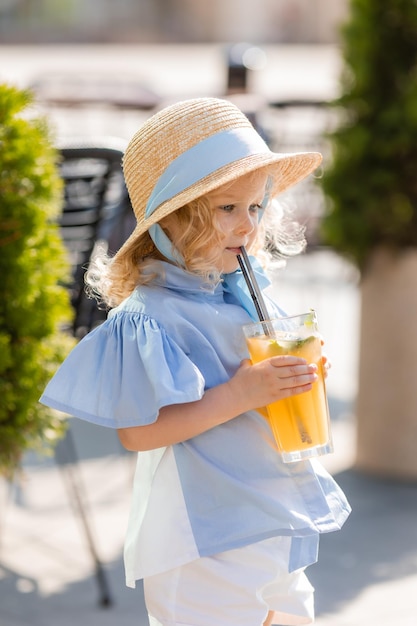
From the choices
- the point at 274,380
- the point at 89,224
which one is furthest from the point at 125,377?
the point at 89,224

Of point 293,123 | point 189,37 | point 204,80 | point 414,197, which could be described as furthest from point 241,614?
point 189,37

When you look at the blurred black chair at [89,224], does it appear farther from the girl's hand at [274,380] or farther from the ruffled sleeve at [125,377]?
the girl's hand at [274,380]

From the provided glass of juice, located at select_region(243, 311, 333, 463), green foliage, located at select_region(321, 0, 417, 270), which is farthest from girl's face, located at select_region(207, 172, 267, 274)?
green foliage, located at select_region(321, 0, 417, 270)

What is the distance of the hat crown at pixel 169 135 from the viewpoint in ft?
6.07

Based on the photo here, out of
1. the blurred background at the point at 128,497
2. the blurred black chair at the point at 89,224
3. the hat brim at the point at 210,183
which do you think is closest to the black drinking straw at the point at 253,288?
the hat brim at the point at 210,183

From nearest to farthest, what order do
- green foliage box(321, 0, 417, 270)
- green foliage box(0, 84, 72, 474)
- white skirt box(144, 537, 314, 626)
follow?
white skirt box(144, 537, 314, 626)
green foliage box(0, 84, 72, 474)
green foliage box(321, 0, 417, 270)

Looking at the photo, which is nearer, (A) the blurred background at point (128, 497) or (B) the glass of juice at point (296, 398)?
(B) the glass of juice at point (296, 398)

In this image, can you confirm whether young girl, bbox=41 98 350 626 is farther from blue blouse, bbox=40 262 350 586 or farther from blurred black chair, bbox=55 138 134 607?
blurred black chair, bbox=55 138 134 607

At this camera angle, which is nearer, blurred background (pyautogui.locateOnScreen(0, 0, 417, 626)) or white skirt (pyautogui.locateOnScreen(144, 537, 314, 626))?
white skirt (pyautogui.locateOnScreen(144, 537, 314, 626))

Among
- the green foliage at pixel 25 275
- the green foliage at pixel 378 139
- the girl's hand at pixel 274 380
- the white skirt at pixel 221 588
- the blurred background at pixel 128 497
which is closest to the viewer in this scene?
the girl's hand at pixel 274 380

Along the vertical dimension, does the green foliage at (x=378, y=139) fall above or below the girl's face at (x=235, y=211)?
below

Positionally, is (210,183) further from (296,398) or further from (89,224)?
(89,224)

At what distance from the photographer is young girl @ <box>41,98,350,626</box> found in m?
1.80

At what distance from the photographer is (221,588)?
1.90 metres
